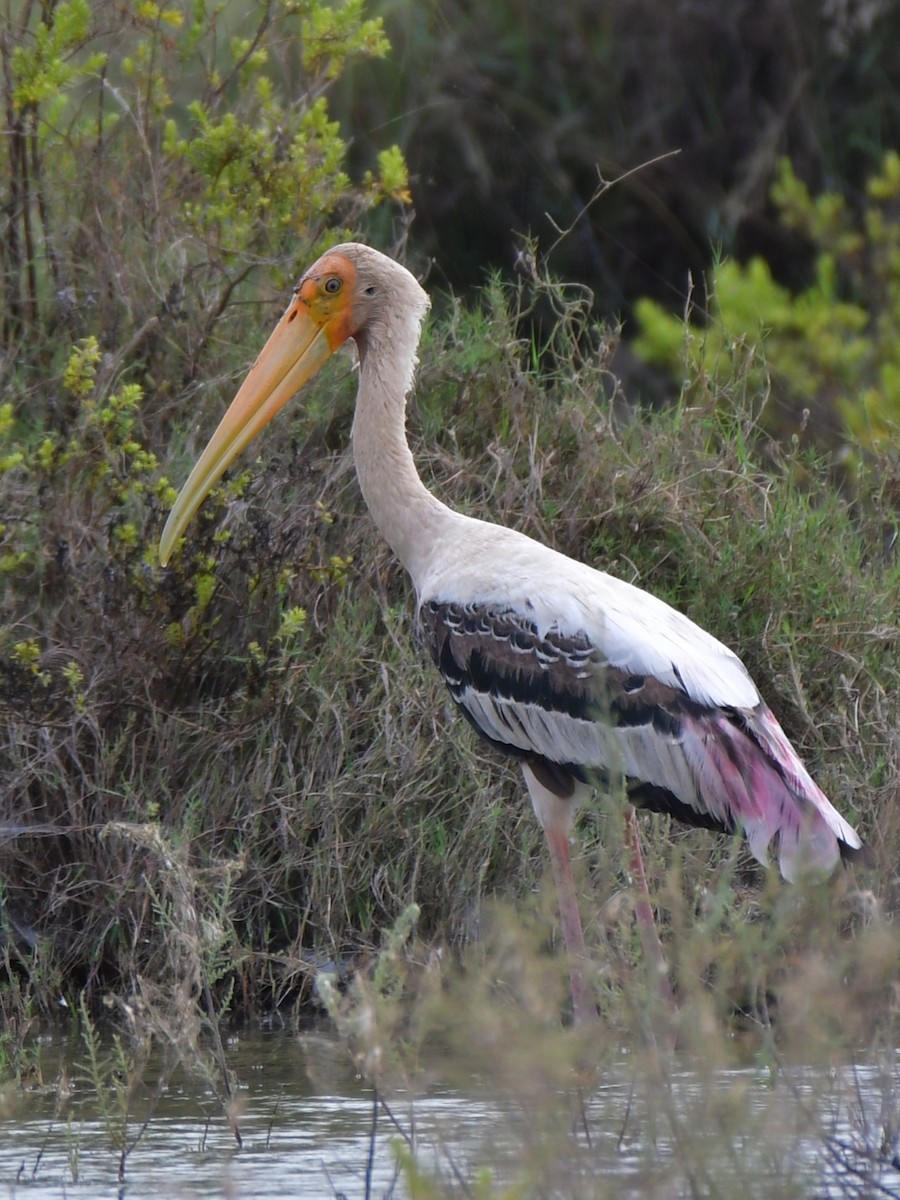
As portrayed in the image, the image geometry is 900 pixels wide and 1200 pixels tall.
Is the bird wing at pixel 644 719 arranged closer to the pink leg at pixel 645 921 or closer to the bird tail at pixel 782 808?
the bird tail at pixel 782 808

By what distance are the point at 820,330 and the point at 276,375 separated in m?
2.88

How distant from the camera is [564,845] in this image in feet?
16.2

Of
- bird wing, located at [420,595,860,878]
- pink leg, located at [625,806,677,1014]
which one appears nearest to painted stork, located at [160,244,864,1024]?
bird wing, located at [420,595,860,878]

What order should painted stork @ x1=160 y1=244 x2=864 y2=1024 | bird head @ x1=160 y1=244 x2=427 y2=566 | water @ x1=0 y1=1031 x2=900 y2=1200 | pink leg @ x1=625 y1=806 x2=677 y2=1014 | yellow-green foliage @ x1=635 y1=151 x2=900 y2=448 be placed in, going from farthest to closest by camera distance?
yellow-green foliage @ x1=635 y1=151 x2=900 y2=448, bird head @ x1=160 y1=244 x2=427 y2=566, painted stork @ x1=160 y1=244 x2=864 y2=1024, pink leg @ x1=625 y1=806 x2=677 y2=1014, water @ x1=0 y1=1031 x2=900 y2=1200

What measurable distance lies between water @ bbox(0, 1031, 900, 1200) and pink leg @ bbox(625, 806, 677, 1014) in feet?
0.53

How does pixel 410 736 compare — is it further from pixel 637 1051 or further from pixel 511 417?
pixel 637 1051

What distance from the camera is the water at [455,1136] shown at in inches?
109

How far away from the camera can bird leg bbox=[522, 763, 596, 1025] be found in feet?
15.5

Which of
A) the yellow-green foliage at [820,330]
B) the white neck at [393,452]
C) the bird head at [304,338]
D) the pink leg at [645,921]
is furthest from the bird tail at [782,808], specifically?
the yellow-green foliage at [820,330]

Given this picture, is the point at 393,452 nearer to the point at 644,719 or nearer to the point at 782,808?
the point at 644,719

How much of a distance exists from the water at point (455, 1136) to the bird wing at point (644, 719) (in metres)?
0.60

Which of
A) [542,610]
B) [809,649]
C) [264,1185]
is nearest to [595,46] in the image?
[809,649]

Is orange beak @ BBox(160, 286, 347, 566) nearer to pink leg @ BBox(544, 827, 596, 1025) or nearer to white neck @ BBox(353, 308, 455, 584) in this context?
white neck @ BBox(353, 308, 455, 584)

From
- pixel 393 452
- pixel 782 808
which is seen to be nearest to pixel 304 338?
pixel 393 452
